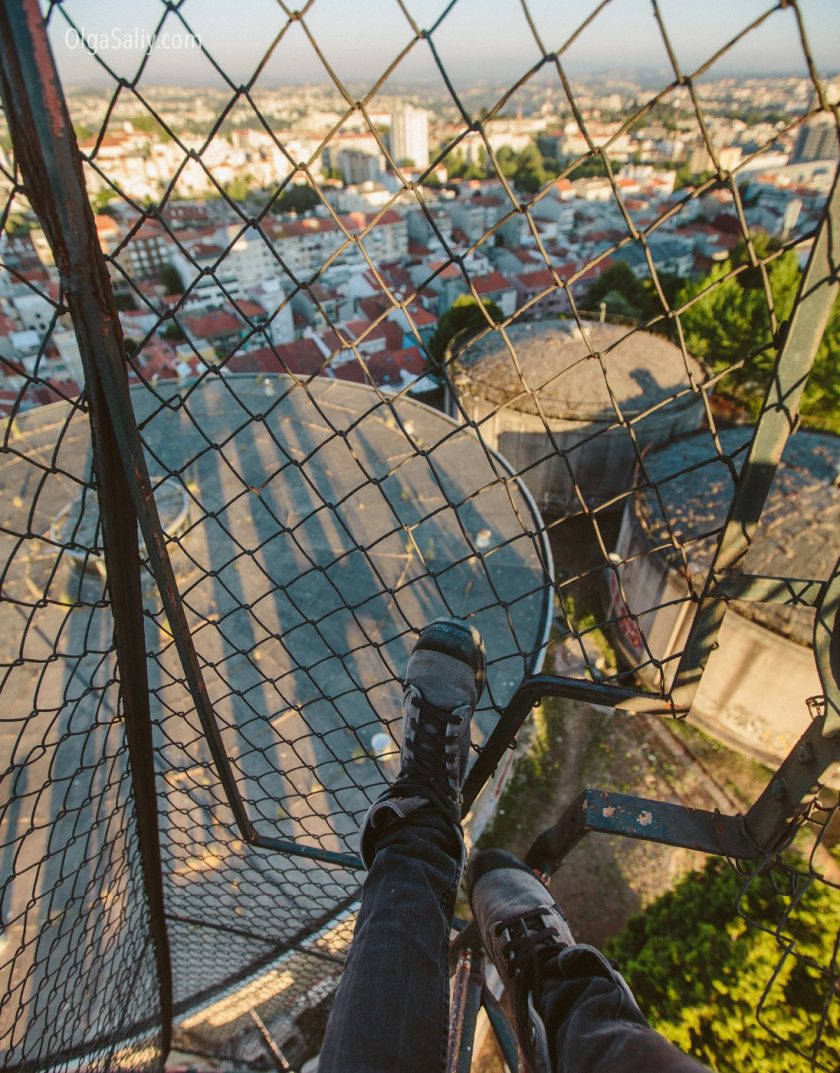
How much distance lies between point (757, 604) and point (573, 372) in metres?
5.58

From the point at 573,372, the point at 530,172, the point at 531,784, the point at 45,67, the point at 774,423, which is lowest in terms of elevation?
the point at 531,784

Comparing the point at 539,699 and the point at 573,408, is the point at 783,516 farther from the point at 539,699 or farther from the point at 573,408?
the point at 539,699

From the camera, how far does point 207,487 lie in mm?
7102

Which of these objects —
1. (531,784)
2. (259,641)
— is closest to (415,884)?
(259,641)

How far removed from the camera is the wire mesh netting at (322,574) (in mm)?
1467

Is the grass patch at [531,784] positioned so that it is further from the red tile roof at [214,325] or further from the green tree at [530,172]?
the green tree at [530,172]

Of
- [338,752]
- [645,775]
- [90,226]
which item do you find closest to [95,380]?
[90,226]

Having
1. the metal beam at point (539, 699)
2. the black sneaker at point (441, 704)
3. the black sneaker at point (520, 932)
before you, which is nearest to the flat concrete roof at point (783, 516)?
the black sneaker at point (441, 704)

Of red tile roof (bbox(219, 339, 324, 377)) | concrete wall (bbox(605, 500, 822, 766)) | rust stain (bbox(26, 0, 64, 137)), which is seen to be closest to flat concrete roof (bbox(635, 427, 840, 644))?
concrete wall (bbox(605, 500, 822, 766))

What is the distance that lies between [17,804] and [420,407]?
6430 millimetres

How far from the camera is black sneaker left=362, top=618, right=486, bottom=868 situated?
7.82 feet

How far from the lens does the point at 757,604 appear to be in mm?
7852

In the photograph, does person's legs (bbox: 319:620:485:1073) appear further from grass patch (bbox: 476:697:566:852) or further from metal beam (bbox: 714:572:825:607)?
grass patch (bbox: 476:697:566:852)

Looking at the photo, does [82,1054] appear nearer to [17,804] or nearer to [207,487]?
[17,804]
